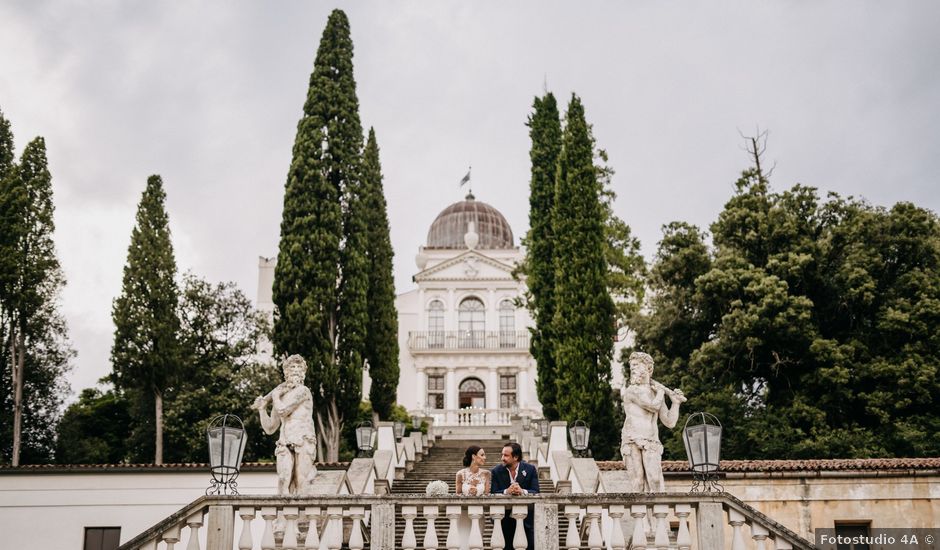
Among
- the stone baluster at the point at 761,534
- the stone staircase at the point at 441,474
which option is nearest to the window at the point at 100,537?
the stone staircase at the point at 441,474

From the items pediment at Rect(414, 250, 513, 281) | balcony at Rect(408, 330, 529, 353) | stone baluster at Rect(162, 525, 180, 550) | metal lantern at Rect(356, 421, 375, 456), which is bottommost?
stone baluster at Rect(162, 525, 180, 550)

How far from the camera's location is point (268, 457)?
2619 centimetres

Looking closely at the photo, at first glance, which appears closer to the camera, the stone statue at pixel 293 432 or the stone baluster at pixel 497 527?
the stone baluster at pixel 497 527

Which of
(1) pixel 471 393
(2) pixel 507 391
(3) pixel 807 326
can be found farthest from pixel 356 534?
(1) pixel 471 393

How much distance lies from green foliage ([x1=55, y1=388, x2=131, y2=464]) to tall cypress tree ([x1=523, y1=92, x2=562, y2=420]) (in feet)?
46.8

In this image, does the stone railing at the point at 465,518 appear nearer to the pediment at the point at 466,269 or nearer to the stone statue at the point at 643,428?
the stone statue at the point at 643,428

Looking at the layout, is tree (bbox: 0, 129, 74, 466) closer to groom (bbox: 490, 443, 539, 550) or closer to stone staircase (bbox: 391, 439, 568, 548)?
stone staircase (bbox: 391, 439, 568, 548)

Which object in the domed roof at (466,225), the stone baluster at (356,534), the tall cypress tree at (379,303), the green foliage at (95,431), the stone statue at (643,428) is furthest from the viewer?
the domed roof at (466,225)

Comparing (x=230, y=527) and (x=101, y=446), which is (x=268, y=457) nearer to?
(x=101, y=446)

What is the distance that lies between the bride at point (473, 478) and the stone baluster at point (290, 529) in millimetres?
1563

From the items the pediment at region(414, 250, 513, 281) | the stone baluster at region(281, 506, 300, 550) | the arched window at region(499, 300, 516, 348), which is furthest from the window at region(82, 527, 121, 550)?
the pediment at region(414, 250, 513, 281)

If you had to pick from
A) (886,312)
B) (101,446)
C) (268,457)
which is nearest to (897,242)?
(886,312)

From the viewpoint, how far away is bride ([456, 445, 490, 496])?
8.12 meters

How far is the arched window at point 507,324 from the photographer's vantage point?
41094 mm
